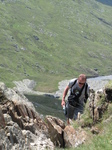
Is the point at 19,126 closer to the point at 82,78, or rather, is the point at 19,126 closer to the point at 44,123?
the point at 44,123

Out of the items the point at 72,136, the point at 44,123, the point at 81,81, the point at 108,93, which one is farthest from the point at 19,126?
the point at 108,93

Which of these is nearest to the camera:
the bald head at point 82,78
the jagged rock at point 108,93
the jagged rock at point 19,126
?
the jagged rock at point 19,126

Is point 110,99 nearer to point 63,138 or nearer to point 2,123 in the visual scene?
point 63,138

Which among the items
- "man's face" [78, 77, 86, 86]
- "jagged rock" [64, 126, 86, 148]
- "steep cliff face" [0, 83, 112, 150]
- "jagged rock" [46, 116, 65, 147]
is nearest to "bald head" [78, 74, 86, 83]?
"man's face" [78, 77, 86, 86]

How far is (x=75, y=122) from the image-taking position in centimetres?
1568

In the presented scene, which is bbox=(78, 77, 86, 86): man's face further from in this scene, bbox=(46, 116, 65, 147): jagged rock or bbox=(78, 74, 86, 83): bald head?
bbox=(46, 116, 65, 147): jagged rock

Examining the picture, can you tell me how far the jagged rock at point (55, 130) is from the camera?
14.8 m

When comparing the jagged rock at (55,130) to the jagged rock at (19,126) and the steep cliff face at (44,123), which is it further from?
the jagged rock at (19,126)

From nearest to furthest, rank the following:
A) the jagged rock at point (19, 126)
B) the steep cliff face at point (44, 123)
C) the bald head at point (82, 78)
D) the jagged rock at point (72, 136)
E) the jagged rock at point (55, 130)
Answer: the jagged rock at point (19, 126), the steep cliff face at point (44, 123), the jagged rock at point (72, 136), the jagged rock at point (55, 130), the bald head at point (82, 78)

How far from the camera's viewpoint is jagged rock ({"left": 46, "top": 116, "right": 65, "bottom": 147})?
48.4 ft

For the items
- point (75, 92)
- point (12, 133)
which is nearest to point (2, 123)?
point (12, 133)

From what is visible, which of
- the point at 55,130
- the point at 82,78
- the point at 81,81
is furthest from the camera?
the point at 55,130

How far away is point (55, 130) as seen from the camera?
15320 millimetres

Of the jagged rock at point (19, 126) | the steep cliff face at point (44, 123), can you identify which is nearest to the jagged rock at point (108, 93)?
the steep cliff face at point (44, 123)
